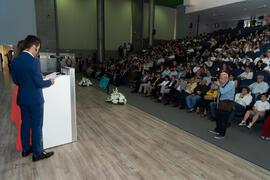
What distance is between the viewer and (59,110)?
2756mm

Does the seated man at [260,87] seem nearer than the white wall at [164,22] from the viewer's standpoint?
Yes

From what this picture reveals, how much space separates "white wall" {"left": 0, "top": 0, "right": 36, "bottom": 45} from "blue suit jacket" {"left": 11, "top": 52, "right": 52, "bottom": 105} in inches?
162

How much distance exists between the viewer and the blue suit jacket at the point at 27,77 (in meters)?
2.11

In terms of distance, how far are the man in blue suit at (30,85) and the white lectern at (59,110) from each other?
0.32 m

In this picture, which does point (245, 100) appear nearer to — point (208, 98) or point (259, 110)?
point (259, 110)

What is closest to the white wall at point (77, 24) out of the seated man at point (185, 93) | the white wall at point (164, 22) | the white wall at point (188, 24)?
the white wall at point (164, 22)

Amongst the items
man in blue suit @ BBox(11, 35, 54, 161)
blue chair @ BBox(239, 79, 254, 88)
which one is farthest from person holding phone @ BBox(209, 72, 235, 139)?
man in blue suit @ BBox(11, 35, 54, 161)

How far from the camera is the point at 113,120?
13.7 ft

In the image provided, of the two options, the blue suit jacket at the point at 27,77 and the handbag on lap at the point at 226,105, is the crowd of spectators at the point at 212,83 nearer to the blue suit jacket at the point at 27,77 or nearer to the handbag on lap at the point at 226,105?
the handbag on lap at the point at 226,105

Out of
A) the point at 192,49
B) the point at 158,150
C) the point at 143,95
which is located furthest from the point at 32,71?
the point at 192,49

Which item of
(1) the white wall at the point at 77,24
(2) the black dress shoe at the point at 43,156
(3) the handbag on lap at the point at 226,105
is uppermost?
(1) the white wall at the point at 77,24

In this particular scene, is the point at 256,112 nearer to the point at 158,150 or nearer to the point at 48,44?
the point at 158,150

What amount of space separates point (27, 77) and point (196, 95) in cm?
397

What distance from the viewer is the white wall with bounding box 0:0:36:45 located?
542 centimetres
